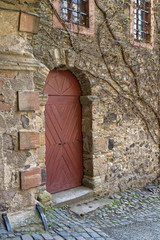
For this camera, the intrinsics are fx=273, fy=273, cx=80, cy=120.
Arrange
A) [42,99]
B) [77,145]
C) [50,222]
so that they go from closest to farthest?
1. [50,222]
2. [42,99]
3. [77,145]

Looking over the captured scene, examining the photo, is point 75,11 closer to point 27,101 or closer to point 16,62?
point 16,62

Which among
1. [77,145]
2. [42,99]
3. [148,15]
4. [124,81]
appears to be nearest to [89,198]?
[77,145]

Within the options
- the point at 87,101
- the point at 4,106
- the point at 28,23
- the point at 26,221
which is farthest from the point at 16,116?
the point at 87,101

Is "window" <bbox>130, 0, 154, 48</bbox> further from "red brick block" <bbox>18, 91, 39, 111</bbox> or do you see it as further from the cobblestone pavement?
"red brick block" <bbox>18, 91, 39, 111</bbox>

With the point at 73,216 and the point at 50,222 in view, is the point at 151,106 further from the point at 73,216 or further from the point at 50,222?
the point at 50,222

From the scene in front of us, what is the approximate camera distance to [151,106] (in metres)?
6.90

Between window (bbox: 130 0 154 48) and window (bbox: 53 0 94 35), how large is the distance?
149 centimetres

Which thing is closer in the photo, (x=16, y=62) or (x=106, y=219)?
(x=16, y=62)

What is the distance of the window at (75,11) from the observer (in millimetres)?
5188

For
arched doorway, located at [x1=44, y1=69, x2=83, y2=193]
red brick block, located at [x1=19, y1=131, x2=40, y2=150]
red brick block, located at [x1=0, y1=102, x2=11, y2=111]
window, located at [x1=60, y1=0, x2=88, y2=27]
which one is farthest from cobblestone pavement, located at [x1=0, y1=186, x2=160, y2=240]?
window, located at [x1=60, y1=0, x2=88, y2=27]

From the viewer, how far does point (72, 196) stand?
5250mm

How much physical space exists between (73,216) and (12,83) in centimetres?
264

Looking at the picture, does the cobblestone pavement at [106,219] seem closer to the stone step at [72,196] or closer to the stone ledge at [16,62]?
the stone step at [72,196]

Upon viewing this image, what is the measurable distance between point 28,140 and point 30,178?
0.48 meters
